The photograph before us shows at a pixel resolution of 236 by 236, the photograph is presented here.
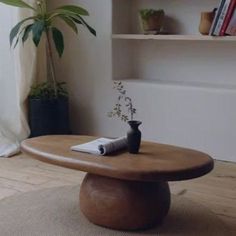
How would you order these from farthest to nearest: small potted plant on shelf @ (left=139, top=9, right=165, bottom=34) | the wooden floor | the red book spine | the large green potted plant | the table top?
small potted plant on shelf @ (left=139, top=9, right=165, bottom=34) < the large green potted plant < the red book spine < the wooden floor < the table top

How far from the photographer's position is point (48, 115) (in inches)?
143

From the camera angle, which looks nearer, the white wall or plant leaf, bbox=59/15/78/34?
the white wall

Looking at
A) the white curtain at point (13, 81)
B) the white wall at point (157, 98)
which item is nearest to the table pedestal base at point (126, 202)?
the white wall at point (157, 98)

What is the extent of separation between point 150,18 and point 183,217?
1.76 m

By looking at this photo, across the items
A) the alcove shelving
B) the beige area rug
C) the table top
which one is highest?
the alcove shelving

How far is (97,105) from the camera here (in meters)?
3.91

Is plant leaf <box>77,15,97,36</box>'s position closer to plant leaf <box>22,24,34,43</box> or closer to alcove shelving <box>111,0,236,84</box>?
alcove shelving <box>111,0,236,84</box>

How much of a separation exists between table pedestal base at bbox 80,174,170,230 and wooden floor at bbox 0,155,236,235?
39cm

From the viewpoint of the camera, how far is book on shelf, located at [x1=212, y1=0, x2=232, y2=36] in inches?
127

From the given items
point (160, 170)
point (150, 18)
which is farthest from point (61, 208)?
point (150, 18)

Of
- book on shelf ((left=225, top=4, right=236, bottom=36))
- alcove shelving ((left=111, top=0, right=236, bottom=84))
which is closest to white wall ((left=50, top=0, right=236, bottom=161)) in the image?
alcove shelving ((left=111, top=0, right=236, bottom=84))

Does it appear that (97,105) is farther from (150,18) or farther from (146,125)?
(150,18)

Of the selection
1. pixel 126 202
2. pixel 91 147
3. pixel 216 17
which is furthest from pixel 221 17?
pixel 126 202

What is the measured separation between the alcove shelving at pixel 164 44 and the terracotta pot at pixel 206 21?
0.08 metres
